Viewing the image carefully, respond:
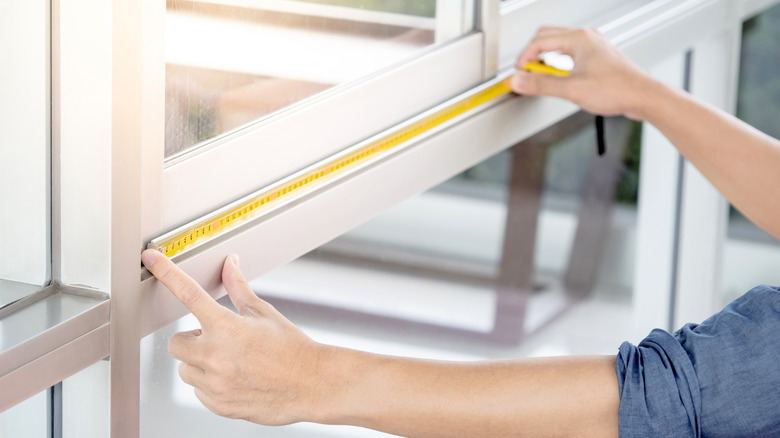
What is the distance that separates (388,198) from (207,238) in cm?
33

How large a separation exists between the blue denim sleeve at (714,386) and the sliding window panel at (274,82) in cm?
46

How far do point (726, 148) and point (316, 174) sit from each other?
2.15 ft

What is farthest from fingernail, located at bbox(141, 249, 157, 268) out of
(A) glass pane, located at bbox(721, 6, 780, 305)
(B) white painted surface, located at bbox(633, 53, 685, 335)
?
(A) glass pane, located at bbox(721, 6, 780, 305)

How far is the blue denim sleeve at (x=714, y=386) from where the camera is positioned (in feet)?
2.96

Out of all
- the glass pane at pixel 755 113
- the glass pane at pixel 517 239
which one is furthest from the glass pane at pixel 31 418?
the glass pane at pixel 755 113

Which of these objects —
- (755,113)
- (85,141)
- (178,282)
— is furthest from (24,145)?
(755,113)

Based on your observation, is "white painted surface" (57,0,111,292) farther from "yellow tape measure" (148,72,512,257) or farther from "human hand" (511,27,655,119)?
"human hand" (511,27,655,119)

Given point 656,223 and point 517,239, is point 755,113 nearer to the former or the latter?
point 656,223

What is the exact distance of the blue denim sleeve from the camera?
2.96 ft

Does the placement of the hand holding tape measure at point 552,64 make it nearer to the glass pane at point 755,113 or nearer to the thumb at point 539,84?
the thumb at point 539,84

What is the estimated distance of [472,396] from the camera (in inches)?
35.1

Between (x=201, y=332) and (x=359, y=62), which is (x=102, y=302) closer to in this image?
(x=201, y=332)

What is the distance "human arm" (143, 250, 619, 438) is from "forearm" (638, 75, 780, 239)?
44cm

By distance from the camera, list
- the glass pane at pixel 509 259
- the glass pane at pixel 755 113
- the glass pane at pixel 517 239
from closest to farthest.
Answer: the glass pane at pixel 509 259
the glass pane at pixel 517 239
the glass pane at pixel 755 113
